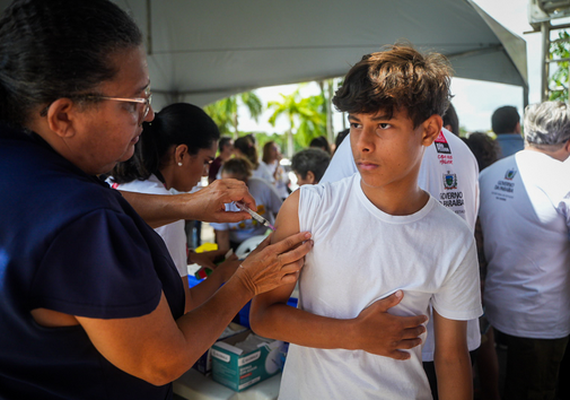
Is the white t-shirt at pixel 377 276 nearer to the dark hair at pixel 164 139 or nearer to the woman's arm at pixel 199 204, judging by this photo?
the woman's arm at pixel 199 204

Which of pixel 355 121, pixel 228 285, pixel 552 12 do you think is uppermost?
pixel 552 12

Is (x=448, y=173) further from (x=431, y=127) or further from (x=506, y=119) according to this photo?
(x=506, y=119)

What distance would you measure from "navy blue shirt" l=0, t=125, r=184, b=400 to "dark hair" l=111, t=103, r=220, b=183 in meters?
1.12

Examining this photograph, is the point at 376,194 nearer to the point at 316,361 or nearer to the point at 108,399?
the point at 316,361

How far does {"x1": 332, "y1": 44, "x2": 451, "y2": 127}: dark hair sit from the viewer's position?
4.17ft

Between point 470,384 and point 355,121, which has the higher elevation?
point 355,121

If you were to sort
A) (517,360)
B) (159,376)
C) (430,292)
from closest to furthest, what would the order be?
(159,376)
(430,292)
(517,360)

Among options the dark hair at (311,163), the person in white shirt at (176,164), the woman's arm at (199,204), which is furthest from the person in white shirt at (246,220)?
the woman's arm at (199,204)

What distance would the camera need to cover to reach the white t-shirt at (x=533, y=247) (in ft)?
7.91

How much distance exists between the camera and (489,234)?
2.71 meters

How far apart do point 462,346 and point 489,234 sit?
5.34ft

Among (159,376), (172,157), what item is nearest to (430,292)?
(159,376)

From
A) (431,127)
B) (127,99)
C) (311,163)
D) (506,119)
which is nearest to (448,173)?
(431,127)

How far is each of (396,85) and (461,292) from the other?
68 cm
